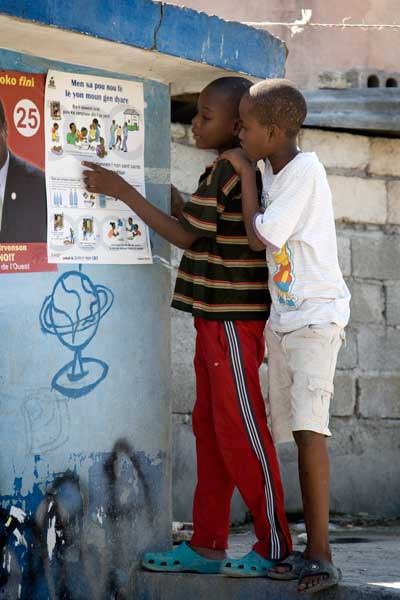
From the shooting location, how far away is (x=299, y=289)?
4062 mm

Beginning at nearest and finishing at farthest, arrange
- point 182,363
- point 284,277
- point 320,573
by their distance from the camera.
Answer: point 320,573 → point 284,277 → point 182,363

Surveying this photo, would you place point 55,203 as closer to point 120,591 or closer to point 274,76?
point 274,76

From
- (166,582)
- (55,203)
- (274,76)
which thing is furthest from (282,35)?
(166,582)

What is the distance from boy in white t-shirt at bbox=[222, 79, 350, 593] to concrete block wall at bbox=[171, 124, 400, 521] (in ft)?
9.87

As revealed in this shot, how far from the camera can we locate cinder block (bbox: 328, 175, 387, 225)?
285 inches

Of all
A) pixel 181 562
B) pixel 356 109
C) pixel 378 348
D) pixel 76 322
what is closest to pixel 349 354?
pixel 378 348

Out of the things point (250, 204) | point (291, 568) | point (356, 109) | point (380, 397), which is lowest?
point (291, 568)

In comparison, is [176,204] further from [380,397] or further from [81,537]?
[380,397]

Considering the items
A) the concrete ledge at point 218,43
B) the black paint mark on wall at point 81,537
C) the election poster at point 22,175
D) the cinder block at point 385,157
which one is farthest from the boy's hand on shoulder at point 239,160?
the cinder block at point 385,157

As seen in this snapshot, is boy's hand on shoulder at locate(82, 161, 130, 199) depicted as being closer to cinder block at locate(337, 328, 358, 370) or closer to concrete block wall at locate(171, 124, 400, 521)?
concrete block wall at locate(171, 124, 400, 521)

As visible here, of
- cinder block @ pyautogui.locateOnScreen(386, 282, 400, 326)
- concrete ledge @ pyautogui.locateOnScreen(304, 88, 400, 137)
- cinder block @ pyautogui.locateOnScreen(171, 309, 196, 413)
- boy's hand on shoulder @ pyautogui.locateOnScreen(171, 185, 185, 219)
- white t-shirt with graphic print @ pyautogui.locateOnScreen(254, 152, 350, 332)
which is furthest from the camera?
cinder block @ pyautogui.locateOnScreen(386, 282, 400, 326)

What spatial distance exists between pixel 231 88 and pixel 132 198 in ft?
1.70

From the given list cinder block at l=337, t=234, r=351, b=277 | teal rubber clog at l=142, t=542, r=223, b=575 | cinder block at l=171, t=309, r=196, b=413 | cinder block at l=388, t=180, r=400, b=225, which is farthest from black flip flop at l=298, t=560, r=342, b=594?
cinder block at l=388, t=180, r=400, b=225

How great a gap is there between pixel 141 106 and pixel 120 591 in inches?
69.5
